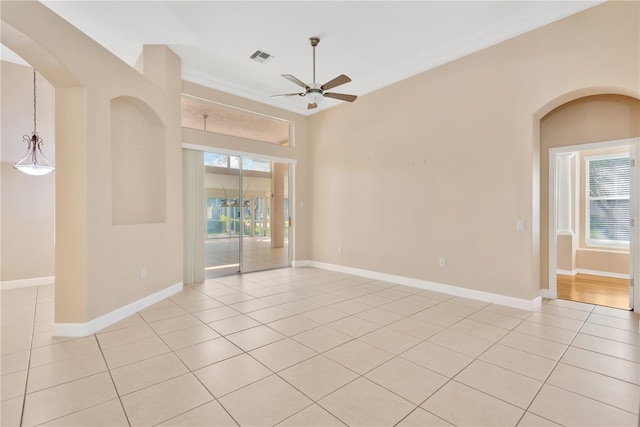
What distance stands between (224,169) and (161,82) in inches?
76.0

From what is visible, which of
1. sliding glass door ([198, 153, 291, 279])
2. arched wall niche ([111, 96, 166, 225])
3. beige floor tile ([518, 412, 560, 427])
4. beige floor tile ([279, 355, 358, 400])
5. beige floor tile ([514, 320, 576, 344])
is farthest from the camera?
sliding glass door ([198, 153, 291, 279])

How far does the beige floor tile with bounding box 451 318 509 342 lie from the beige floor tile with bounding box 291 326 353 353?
1303mm

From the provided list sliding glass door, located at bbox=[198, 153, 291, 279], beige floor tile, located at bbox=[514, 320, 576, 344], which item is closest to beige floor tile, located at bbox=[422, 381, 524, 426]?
beige floor tile, located at bbox=[514, 320, 576, 344]

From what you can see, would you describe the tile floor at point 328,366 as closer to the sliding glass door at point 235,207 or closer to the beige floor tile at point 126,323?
the beige floor tile at point 126,323

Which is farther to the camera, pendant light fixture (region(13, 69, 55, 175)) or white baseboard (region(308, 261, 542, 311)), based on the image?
pendant light fixture (region(13, 69, 55, 175))

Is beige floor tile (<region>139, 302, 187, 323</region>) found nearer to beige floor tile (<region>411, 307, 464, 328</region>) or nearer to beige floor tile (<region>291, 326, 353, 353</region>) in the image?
beige floor tile (<region>291, 326, 353, 353</region>)

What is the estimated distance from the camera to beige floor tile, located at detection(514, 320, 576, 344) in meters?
Answer: 3.04

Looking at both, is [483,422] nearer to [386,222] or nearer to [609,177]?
[386,222]

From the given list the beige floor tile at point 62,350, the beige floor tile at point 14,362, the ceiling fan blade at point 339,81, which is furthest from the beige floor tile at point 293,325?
the ceiling fan blade at point 339,81

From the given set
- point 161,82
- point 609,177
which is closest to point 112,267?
point 161,82

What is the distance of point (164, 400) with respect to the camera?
2.05 meters

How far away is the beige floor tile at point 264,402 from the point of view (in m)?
1.87

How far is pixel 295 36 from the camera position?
4242mm

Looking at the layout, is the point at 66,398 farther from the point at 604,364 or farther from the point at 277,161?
the point at 277,161
